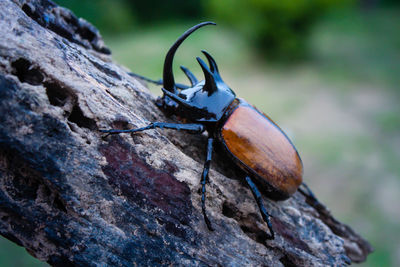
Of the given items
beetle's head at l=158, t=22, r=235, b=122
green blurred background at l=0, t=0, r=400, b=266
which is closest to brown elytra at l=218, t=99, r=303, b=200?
beetle's head at l=158, t=22, r=235, b=122

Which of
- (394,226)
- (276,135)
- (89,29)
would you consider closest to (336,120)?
(394,226)

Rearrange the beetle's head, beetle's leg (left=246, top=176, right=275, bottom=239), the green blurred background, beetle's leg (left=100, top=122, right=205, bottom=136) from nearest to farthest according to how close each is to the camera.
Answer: beetle's leg (left=100, top=122, right=205, bottom=136) → beetle's leg (left=246, top=176, right=275, bottom=239) → the beetle's head → the green blurred background

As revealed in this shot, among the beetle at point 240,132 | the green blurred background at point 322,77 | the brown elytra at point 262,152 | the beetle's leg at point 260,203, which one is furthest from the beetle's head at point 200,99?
the green blurred background at point 322,77

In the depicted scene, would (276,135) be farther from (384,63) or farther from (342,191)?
(384,63)

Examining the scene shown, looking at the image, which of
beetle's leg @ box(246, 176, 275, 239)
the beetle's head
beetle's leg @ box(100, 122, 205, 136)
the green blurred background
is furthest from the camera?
the green blurred background

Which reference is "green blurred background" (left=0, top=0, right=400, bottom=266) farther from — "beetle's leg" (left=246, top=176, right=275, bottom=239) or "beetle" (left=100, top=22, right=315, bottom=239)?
"beetle's leg" (left=246, top=176, right=275, bottom=239)

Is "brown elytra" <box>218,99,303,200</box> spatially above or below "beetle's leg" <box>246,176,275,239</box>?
above

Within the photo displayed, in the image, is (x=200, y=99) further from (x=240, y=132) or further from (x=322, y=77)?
(x=322, y=77)
